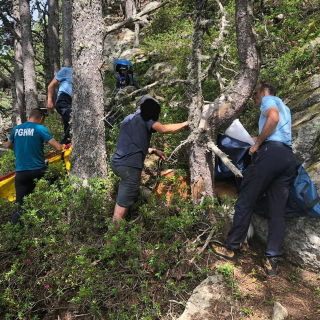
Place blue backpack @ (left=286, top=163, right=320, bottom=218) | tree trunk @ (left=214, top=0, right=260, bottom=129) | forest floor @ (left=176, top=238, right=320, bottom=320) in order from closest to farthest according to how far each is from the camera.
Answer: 1. forest floor @ (left=176, top=238, right=320, bottom=320)
2. blue backpack @ (left=286, top=163, right=320, bottom=218)
3. tree trunk @ (left=214, top=0, right=260, bottom=129)

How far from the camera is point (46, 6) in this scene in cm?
1301

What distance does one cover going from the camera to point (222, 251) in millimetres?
3557

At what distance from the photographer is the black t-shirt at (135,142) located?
3.79 m

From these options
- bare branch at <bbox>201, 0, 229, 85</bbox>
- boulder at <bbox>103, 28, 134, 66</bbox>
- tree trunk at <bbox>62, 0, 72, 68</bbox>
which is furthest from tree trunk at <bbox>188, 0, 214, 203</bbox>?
boulder at <bbox>103, 28, 134, 66</bbox>

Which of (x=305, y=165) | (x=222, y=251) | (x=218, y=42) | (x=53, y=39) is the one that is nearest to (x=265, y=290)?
(x=222, y=251)

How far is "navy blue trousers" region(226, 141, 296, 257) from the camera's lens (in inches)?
132

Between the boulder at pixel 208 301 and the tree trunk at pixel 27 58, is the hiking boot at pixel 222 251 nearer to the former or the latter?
the boulder at pixel 208 301

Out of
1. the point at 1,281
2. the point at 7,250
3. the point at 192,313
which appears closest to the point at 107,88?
the point at 7,250

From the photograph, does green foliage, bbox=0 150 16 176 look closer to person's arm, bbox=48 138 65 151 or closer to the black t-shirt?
person's arm, bbox=48 138 65 151

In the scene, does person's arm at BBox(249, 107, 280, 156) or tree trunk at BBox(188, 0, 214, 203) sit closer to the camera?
person's arm at BBox(249, 107, 280, 156)

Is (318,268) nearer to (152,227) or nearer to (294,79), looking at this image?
(152,227)

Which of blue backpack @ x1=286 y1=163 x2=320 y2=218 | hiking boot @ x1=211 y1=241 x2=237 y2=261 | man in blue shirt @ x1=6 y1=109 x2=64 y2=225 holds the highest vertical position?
man in blue shirt @ x1=6 y1=109 x2=64 y2=225

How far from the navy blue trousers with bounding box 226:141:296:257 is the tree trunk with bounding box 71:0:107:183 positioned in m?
2.62

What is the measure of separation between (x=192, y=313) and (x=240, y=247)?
106 centimetres
